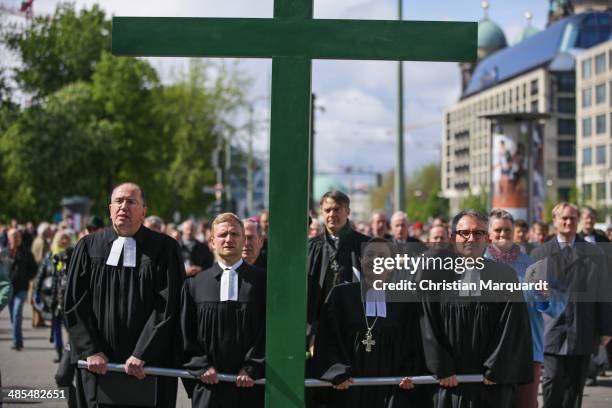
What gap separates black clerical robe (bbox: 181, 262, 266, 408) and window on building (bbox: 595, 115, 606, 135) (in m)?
104

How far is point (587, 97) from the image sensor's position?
110 meters

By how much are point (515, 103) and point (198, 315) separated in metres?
143

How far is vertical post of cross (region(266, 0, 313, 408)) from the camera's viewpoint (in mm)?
5836

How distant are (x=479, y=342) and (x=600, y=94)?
341 feet

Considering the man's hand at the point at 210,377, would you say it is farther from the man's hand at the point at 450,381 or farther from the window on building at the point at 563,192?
the window on building at the point at 563,192

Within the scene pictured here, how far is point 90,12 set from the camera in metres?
57.1

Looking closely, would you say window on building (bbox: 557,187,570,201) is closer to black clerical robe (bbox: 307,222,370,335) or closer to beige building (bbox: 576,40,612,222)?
beige building (bbox: 576,40,612,222)

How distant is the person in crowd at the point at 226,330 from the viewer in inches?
260

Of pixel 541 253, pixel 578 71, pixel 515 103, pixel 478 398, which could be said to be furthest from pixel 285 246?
pixel 515 103

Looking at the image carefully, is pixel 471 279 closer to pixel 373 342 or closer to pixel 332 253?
pixel 373 342

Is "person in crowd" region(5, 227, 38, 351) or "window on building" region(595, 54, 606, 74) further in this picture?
"window on building" region(595, 54, 606, 74)

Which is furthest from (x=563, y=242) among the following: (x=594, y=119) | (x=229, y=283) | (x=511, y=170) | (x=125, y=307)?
(x=594, y=119)

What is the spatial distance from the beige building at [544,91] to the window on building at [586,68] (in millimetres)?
10314

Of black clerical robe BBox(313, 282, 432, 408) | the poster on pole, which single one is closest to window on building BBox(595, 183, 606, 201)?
the poster on pole
